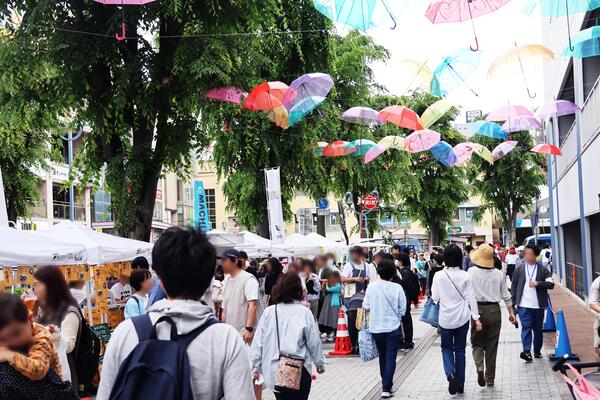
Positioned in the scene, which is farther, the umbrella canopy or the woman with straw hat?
the umbrella canopy

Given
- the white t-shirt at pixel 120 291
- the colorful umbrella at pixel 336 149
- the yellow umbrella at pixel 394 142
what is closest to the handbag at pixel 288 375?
the white t-shirt at pixel 120 291

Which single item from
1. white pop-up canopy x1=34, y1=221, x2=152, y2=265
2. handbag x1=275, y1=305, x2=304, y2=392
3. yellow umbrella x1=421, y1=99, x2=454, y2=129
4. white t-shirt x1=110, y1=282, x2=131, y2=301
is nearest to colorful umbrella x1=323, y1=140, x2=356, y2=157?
yellow umbrella x1=421, y1=99, x2=454, y2=129

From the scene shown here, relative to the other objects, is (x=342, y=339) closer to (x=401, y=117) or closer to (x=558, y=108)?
(x=401, y=117)

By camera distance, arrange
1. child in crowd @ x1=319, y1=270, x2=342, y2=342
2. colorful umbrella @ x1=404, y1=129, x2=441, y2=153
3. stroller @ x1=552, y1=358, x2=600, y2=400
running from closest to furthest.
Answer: stroller @ x1=552, y1=358, x2=600, y2=400 → child in crowd @ x1=319, y1=270, x2=342, y2=342 → colorful umbrella @ x1=404, y1=129, x2=441, y2=153

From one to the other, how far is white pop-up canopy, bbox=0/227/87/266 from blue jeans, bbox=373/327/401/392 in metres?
4.33

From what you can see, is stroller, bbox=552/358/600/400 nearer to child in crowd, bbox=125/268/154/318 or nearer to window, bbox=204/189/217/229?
child in crowd, bbox=125/268/154/318

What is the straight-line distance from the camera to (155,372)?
9.84 ft

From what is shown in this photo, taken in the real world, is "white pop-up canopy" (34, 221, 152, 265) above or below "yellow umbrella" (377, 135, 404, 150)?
below

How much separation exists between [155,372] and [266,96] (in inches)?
519

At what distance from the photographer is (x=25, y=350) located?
4.68m

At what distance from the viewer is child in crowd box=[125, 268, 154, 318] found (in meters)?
9.30

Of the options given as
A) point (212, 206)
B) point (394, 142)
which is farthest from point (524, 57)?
point (212, 206)

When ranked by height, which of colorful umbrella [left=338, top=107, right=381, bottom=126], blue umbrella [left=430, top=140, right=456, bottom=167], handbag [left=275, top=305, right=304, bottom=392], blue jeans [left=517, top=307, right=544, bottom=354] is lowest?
blue jeans [left=517, top=307, right=544, bottom=354]

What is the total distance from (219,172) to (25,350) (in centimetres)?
2094
